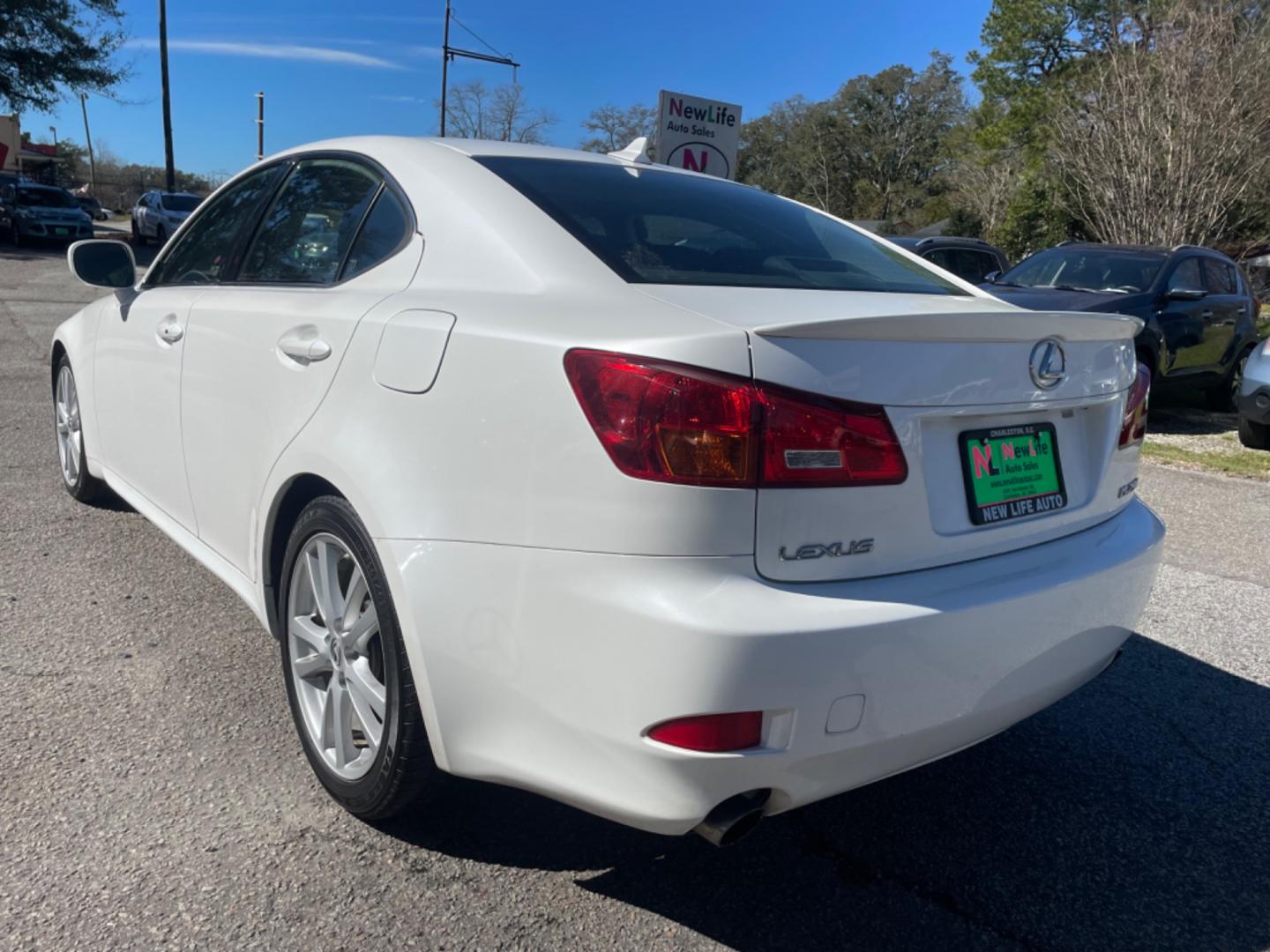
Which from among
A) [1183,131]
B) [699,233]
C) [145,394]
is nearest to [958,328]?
[699,233]

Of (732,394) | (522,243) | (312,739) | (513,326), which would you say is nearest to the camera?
(732,394)

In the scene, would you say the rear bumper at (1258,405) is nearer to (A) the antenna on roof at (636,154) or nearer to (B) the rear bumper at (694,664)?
(A) the antenna on roof at (636,154)

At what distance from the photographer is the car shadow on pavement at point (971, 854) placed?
7.25ft

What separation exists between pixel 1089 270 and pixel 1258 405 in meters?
2.13

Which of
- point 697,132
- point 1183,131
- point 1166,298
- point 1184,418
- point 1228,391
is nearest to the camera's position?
point 1166,298

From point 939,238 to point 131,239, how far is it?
24.7 m

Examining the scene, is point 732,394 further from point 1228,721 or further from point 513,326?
point 1228,721

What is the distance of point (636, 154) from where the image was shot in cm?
368

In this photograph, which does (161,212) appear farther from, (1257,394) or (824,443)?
(824,443)

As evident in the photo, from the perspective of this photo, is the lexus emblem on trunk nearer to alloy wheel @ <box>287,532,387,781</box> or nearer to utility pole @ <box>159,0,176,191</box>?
alloy wheel @ <box>287,532,387,781</box>

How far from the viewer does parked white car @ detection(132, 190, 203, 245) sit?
83.4 ft

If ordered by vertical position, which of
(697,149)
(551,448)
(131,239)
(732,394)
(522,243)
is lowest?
(131,239)

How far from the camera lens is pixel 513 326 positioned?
1969 mm

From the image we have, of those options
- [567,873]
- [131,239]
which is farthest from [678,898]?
[131,239]
